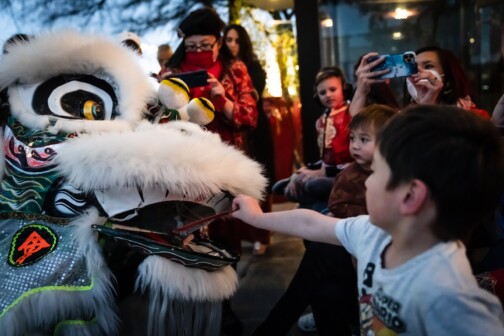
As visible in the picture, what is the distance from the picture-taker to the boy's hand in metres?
1.42

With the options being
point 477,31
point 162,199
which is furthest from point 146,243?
point 477,31

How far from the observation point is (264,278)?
3.01 meters

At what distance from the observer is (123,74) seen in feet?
5.14

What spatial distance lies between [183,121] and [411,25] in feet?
10.9

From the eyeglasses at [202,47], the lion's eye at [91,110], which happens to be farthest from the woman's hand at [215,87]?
the lion's eye at [91,110]

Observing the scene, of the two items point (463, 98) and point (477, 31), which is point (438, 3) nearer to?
point (477, 31)

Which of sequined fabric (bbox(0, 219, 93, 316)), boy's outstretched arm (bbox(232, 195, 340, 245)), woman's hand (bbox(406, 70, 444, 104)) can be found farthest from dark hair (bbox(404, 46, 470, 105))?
sequined fabric (bbox(0, 219, 93, 316))

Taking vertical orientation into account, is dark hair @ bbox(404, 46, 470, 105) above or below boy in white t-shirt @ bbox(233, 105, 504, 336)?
above

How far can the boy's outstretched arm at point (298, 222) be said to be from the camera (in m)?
1.36

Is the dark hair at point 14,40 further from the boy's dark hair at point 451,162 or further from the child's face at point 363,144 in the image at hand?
the boy's dark hair at point 451,162

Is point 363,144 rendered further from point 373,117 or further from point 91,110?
point 91,110

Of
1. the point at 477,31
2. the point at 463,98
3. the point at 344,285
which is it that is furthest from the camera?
the point at 477,31

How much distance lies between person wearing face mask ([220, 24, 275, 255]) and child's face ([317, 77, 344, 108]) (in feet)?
2.12

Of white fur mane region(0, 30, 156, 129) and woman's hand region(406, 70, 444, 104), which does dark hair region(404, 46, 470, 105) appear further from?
white fur mane region(0, 30, 156, 129)
